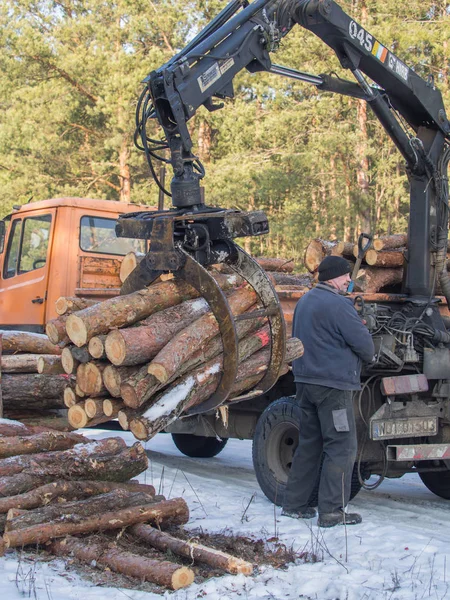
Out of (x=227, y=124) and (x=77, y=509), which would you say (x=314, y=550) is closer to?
(x=77, y=509)

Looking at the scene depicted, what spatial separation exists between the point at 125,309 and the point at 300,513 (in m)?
2.53

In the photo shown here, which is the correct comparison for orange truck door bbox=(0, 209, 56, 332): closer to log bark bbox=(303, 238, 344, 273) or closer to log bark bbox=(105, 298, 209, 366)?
log bark bbox=(303, 238, 344, 273)

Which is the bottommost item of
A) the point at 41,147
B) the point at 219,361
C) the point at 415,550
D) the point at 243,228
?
the point at 415,550

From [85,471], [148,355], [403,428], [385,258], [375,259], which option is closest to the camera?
[148,355]

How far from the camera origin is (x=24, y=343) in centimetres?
817

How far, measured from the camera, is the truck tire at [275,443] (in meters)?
7.40

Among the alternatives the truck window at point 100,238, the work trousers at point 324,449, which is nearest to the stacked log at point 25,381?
the truck window at point 100,238

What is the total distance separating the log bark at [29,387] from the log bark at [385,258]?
10.7ft

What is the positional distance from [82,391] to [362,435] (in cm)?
287

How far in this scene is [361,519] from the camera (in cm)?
648

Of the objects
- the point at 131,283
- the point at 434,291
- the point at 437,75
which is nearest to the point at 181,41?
the point at 437,75

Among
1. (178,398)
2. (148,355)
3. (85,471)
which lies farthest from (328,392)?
(85,471)

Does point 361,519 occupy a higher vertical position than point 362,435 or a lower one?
lower

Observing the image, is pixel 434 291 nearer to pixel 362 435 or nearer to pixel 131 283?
pixel 362 435
